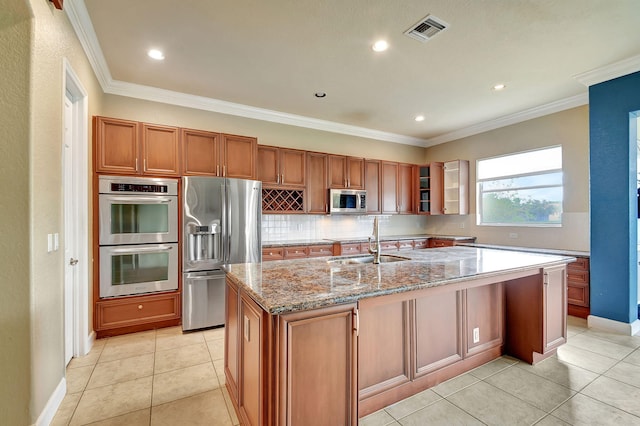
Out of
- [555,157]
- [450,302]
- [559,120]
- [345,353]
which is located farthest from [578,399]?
[559,120]

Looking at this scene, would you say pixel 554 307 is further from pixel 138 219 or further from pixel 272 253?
pixel 138 219

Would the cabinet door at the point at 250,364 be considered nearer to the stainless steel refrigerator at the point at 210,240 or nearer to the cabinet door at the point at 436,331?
the cabinet door at the point at 436,331

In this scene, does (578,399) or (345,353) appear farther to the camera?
(578,399)

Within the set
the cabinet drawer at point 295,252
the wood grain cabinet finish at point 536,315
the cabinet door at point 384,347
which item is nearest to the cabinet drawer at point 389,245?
the cabinet drawer at point 295,252

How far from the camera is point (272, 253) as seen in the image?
409 centimetres

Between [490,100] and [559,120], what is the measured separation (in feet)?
3.62

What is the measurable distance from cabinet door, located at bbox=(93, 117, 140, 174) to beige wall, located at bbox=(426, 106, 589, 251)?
17.8 ft

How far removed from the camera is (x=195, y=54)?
9.53 feet

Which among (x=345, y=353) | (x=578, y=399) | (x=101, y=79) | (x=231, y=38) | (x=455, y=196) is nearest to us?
(x=345, y=353)

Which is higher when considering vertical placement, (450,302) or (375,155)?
(375,155)

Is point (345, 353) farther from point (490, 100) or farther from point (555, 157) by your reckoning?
point (555, 157)

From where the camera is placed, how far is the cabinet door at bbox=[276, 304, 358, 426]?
1.30m

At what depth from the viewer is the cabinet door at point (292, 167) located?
4418 mm

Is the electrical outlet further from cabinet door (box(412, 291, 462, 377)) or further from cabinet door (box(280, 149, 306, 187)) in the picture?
cabinet door (box(280, 149, 306, 187))
